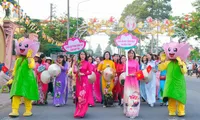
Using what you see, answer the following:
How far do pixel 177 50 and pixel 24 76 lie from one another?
372 cm

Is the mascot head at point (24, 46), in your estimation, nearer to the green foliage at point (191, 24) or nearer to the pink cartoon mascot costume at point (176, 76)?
the pink cartoon mascot costume at point (176, 76)

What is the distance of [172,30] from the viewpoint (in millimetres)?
23625

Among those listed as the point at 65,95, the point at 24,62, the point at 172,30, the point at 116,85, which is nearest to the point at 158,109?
the point at 116,85

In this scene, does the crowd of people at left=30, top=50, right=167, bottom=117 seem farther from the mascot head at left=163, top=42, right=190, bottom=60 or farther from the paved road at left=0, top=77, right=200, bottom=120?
the mascot head at left=163, top=42, right=190, bottom=60

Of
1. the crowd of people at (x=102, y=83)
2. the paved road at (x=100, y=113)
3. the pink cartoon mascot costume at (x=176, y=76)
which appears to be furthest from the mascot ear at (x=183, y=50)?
the paved road at (x=100, y=113)

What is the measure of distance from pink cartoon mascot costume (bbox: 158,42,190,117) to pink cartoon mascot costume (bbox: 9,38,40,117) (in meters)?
3.22

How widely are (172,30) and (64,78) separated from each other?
1441 centimetres

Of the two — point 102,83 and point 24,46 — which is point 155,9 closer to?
point 102,83

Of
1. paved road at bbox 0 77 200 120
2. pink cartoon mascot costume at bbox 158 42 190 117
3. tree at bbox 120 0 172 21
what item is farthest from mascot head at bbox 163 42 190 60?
tree at bbox 120 0 172 21

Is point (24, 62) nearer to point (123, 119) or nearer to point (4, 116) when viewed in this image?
point (4, 116)

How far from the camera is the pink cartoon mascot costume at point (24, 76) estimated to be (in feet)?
27.1

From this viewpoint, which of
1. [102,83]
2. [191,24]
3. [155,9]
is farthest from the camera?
[155,9]

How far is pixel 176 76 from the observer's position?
28.0 ft

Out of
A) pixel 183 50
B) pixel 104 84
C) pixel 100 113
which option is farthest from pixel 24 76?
pixel 183 50
